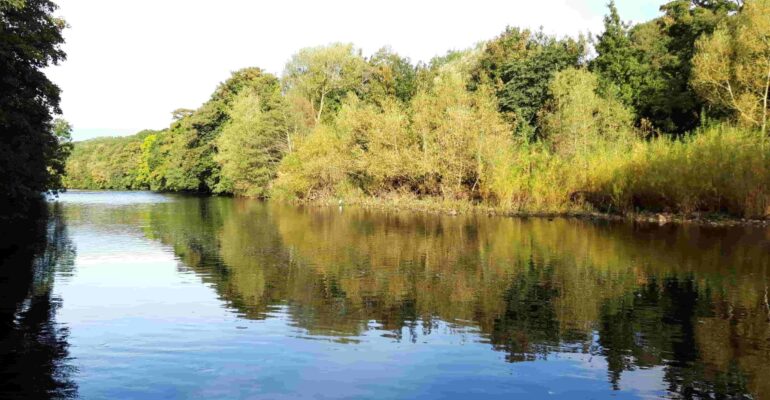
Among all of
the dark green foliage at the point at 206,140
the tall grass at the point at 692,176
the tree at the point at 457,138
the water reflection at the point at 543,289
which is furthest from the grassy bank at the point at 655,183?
the dark green foliage at the point at 206,140

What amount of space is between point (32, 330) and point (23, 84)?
821 inches

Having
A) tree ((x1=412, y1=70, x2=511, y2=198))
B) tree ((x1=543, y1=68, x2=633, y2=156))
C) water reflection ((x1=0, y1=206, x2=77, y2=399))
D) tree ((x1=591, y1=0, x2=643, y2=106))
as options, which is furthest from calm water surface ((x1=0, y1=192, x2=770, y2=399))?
tree ((x1=591, y1=0, x2=643, y2=106))

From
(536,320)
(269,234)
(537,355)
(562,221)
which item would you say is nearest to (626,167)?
(562,221)

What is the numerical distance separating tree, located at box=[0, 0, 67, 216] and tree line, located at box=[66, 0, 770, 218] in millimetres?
25278

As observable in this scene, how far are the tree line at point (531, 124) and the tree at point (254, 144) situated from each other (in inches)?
7.4

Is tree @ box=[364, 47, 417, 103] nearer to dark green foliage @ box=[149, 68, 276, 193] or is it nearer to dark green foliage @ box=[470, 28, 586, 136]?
dark green foliage @ box=[470, 28, 586, 136]

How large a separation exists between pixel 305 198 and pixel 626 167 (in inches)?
1329

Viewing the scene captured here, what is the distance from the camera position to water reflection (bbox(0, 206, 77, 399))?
8.16m

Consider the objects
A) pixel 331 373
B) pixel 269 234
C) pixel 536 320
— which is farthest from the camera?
pixel 269 234

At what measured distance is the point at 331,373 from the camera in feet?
29.1

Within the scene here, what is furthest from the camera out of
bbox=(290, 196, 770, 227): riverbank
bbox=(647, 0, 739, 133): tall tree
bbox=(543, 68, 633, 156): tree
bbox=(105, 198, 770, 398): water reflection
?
bbox=(543, 68, 633, 156): tree

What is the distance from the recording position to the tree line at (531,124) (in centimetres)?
3444

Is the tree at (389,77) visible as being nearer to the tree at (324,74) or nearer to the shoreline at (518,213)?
the tree at (324,74)

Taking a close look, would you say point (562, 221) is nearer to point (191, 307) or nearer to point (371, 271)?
point (371, 271)
